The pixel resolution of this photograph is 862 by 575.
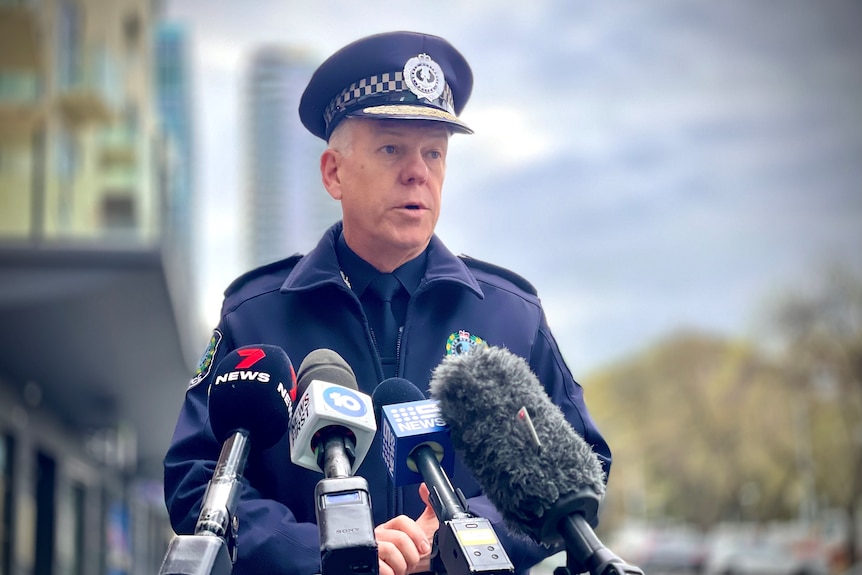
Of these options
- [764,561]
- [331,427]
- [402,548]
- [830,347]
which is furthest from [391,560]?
[764,561]

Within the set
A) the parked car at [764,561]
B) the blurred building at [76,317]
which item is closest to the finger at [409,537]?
the blurred building at [76,317]

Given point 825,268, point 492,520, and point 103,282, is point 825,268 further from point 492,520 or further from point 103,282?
point 492,520

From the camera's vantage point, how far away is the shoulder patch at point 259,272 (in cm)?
287

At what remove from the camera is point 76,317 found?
34.8ft

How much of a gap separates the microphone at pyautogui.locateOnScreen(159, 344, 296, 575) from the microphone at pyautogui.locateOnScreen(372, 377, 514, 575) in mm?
225

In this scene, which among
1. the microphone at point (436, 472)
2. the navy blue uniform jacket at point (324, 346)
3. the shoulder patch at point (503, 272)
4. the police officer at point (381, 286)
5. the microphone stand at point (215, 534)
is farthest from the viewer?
the shoulder patch at point (503, 272)

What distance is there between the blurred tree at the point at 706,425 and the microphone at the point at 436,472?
37.0m

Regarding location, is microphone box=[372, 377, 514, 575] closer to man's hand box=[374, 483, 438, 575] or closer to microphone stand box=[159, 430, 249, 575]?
man's hand box=[374, 483, 438, 575]

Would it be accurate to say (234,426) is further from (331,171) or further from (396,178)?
(331,171)

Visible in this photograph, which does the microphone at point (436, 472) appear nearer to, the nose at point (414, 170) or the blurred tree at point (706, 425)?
the nose at point (414, 170)

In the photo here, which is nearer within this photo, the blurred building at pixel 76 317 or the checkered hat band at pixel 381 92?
the checkered hat band at pixel 381 92

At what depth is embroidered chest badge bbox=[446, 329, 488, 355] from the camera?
274 centimetres

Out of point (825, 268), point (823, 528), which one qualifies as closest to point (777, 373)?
point (825, 268)

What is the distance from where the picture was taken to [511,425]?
2014mm
